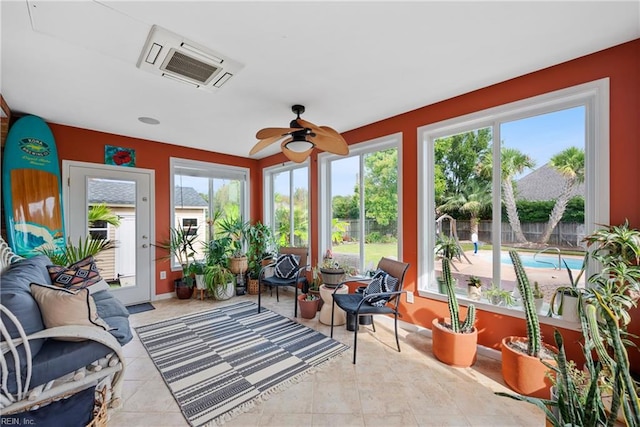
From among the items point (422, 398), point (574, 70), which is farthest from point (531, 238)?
point (422, 398)

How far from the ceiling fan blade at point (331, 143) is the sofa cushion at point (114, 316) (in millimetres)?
2154

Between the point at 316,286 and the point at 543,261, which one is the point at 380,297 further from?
the point at 543,261

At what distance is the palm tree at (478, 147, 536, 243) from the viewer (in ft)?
7.66

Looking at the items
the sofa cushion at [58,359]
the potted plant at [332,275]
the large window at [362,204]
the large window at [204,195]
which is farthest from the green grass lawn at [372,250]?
the sofa cushion at [58,359]

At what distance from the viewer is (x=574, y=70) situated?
197 cm

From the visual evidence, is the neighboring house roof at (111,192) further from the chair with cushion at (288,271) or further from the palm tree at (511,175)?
the palm tree at (511,175)

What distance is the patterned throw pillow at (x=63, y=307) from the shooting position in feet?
5.07

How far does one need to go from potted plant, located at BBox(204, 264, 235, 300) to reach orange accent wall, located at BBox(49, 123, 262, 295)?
0.67 m

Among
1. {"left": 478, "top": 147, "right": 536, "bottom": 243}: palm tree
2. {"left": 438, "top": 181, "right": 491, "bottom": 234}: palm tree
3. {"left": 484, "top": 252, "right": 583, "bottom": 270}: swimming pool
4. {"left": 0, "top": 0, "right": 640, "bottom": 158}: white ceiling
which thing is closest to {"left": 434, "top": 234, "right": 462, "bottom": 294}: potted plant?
{"left": 438, "top": 181, "right": 491, "bottom": 234}: palm tree

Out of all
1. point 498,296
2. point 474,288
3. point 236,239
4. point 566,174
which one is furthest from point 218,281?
point 566,174

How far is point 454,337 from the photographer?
2.18 metres

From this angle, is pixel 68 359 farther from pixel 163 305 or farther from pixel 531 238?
pixel 531 238

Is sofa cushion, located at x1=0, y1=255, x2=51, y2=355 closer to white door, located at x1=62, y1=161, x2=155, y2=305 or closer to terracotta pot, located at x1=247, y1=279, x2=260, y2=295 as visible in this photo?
white door, located at x1=62, y1=161, x2=155, y2=305

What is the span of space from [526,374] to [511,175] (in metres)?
1.62
